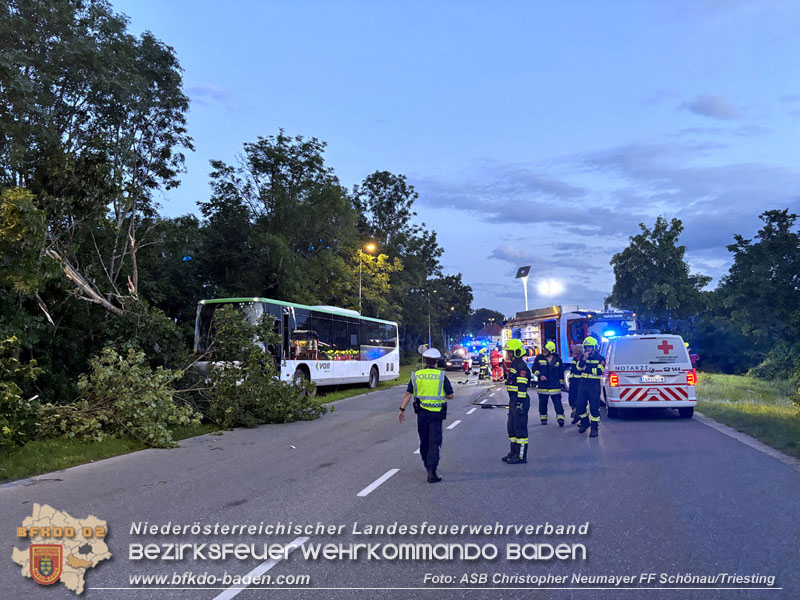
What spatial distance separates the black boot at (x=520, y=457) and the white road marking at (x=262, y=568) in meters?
4.71

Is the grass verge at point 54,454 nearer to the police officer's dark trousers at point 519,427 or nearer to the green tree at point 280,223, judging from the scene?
the police officer's dark trousers at point 519,427

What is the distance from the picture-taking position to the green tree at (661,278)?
53.6 meters

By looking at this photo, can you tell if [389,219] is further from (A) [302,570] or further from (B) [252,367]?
(A) [302,570]

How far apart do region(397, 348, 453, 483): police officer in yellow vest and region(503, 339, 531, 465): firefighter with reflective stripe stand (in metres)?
1.58

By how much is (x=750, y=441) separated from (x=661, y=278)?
147 ft

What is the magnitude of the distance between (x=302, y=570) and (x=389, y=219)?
64570 millimetres

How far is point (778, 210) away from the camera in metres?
42.8

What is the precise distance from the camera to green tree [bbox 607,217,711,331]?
53.6 meters

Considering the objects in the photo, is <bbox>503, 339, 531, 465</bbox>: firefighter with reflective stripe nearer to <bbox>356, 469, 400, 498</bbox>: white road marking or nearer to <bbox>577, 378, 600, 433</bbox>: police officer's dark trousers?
<bbox>356, 469, 400, 498</bbox>: white road marking

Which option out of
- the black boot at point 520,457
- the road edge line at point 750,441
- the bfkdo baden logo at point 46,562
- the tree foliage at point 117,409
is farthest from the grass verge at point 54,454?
the road edge line at point 750,441

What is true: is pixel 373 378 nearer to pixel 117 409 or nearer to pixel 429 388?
pixel 117 409

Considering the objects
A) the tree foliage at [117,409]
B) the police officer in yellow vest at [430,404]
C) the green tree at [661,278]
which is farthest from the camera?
the green tree at [661,278]

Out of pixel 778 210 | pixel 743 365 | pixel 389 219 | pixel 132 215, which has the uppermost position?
pixel 389 219

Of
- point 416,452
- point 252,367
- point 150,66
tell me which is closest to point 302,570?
point 416,452
